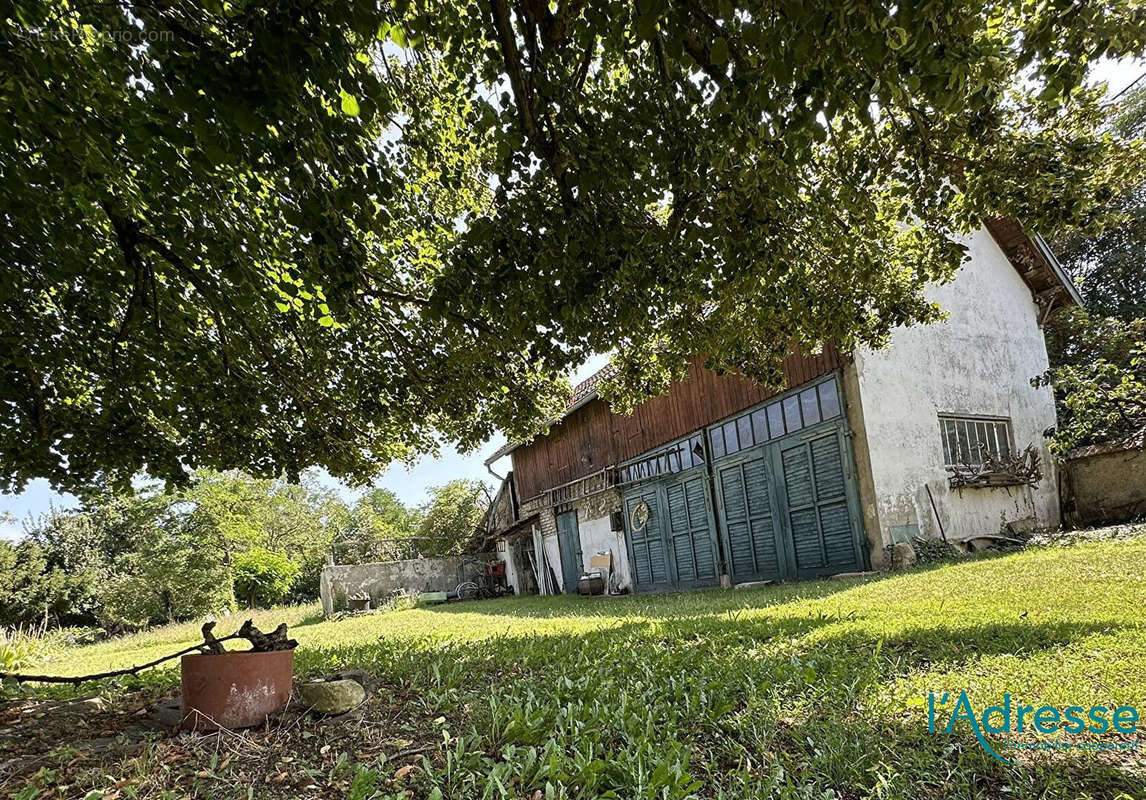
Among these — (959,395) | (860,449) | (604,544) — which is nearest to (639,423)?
(604,544)

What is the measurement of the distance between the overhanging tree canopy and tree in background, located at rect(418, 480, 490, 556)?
69.6 feet

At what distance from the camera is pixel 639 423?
51.4 ft

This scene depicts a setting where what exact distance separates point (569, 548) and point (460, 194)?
47.9ft

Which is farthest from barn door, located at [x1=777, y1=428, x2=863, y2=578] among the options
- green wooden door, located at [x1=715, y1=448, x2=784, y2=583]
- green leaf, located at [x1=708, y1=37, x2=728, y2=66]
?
green leaf, located at [x1=708, y1=37, x2=728, y2=66]

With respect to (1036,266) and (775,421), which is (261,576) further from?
(1036,266)

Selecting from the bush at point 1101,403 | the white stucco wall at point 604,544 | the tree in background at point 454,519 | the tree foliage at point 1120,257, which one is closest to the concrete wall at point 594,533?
the white stucco wall at point 604,544

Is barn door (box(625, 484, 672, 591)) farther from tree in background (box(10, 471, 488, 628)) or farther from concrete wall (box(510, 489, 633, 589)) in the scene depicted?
tree in background (box(10, 471, 488, 628))

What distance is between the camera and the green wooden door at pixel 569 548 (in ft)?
61.0

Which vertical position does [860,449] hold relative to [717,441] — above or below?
below

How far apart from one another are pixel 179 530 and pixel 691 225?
1061 inches

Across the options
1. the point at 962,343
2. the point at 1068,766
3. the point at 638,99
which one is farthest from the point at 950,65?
the point at 962,343

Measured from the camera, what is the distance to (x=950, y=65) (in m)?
2.64

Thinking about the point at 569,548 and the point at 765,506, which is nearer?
the point at 765,506

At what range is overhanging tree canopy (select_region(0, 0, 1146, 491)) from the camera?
2.81m
